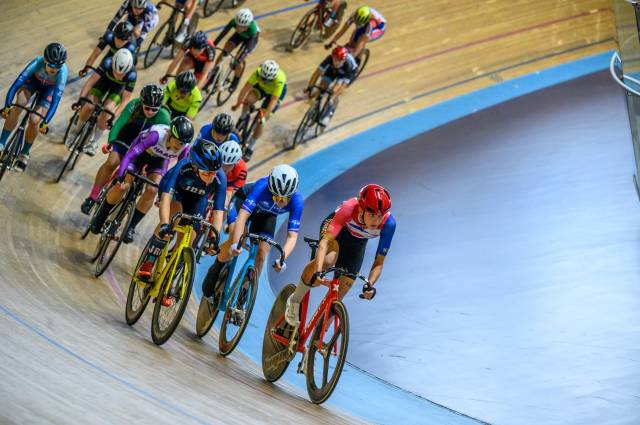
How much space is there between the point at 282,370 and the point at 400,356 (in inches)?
74.5

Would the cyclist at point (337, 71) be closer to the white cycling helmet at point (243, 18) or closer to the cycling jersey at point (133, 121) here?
the white cycling helmet at point (243, 18)

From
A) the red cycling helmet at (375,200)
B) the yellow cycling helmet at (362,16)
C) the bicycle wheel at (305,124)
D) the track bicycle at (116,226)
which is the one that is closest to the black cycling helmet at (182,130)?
the track bicycle at (116,226)

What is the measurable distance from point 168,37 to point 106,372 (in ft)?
25.7

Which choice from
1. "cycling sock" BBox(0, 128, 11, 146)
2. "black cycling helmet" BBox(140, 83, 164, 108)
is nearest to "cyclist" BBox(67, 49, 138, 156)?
"cycling sock" BBox(0, 128, 11, 146)

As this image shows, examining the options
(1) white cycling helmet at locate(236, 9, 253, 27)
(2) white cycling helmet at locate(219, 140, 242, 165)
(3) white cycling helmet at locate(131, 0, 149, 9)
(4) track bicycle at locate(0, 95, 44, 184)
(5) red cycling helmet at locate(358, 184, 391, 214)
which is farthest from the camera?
(1) white cycling helmet at locate(236, 9, 253, 27)

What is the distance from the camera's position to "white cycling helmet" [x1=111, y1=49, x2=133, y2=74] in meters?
8.95

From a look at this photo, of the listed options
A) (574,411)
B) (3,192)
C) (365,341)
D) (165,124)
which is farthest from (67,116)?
(574,411)

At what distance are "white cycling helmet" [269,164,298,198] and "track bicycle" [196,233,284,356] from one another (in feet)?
1.08

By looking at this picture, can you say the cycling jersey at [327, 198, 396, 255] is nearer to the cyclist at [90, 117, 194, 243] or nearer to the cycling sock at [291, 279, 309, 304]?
the cycling sock at [291, 279, 309, 304]

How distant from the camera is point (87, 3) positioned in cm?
1316

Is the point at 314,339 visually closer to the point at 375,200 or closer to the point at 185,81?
the point at 375,200

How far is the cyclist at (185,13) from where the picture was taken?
12.2 m

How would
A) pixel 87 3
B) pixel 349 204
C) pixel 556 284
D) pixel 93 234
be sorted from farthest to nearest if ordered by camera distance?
1. pixel 87 3
2. pixel 556 284
3. pixel 93 234
4. pixel 349 204

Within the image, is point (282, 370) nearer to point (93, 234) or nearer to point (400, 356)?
point (400, 356)
